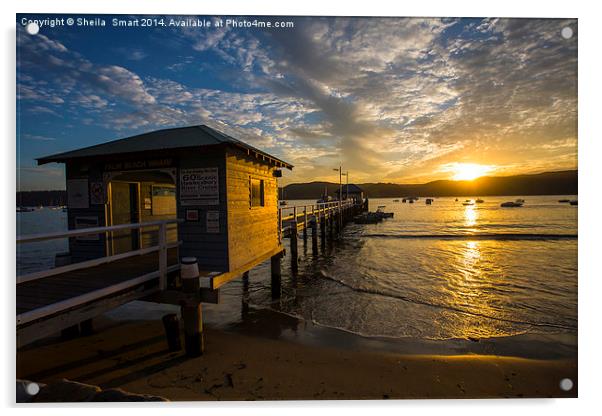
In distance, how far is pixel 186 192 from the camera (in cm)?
643

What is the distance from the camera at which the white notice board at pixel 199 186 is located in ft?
20.6

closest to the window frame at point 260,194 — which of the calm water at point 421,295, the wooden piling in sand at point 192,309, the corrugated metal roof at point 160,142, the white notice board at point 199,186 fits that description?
the corrugated metal roof at point 160,142

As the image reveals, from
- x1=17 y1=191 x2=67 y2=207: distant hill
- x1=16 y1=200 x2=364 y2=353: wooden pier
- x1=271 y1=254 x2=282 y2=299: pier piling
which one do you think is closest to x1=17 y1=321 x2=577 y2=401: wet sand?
x1=16 y1=200 x2=364 y2=353: wooden pier

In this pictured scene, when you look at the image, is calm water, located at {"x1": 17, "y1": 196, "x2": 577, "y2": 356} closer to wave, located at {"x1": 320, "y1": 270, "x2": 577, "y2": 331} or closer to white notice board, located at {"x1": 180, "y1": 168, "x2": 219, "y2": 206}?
wave, located at {"x1": 320, "y1": 270, "x2": 577, "y2": 331}

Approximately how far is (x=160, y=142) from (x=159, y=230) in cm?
222

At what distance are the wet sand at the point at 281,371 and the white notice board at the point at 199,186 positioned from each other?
10.4 ft

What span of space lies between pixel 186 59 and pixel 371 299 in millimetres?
9767

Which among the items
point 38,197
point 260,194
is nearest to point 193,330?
point 260,194

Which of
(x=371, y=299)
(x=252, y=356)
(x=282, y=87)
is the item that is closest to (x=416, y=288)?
(x=371, y=299)

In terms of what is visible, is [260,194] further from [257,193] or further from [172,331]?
[172,331]

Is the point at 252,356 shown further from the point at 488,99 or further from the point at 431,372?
the point at 488,99

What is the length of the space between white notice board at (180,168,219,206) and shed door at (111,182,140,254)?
101 inches

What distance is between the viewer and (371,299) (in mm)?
11461

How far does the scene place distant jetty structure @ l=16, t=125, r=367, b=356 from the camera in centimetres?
471
